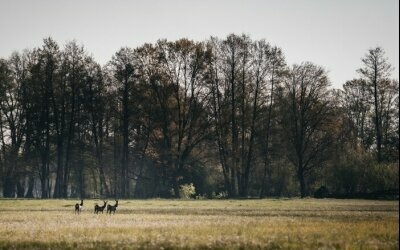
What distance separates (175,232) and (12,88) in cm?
6520

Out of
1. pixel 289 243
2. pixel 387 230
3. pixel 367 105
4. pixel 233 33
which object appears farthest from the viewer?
pixel 367 105

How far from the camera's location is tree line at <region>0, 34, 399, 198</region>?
7788cm

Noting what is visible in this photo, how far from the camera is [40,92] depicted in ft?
260

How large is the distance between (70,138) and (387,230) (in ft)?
213

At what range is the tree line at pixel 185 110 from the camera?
77875 mm

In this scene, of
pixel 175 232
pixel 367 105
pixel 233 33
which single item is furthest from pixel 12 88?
pixel 175 232

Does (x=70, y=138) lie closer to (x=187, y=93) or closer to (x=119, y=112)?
(x=119, y=112)

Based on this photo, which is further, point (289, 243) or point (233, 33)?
point (233, 33)

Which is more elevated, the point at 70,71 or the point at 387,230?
the point at 70,71

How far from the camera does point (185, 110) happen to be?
80.4 meters

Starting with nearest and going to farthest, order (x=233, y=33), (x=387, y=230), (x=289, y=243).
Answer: (x=289, y=243)
(x=387, y=230)
(x=233, y=33)

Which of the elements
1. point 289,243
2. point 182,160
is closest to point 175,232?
point 289,243

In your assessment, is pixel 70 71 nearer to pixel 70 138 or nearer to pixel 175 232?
pixel 70 138

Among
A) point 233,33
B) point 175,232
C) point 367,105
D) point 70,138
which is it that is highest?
point 233,33
